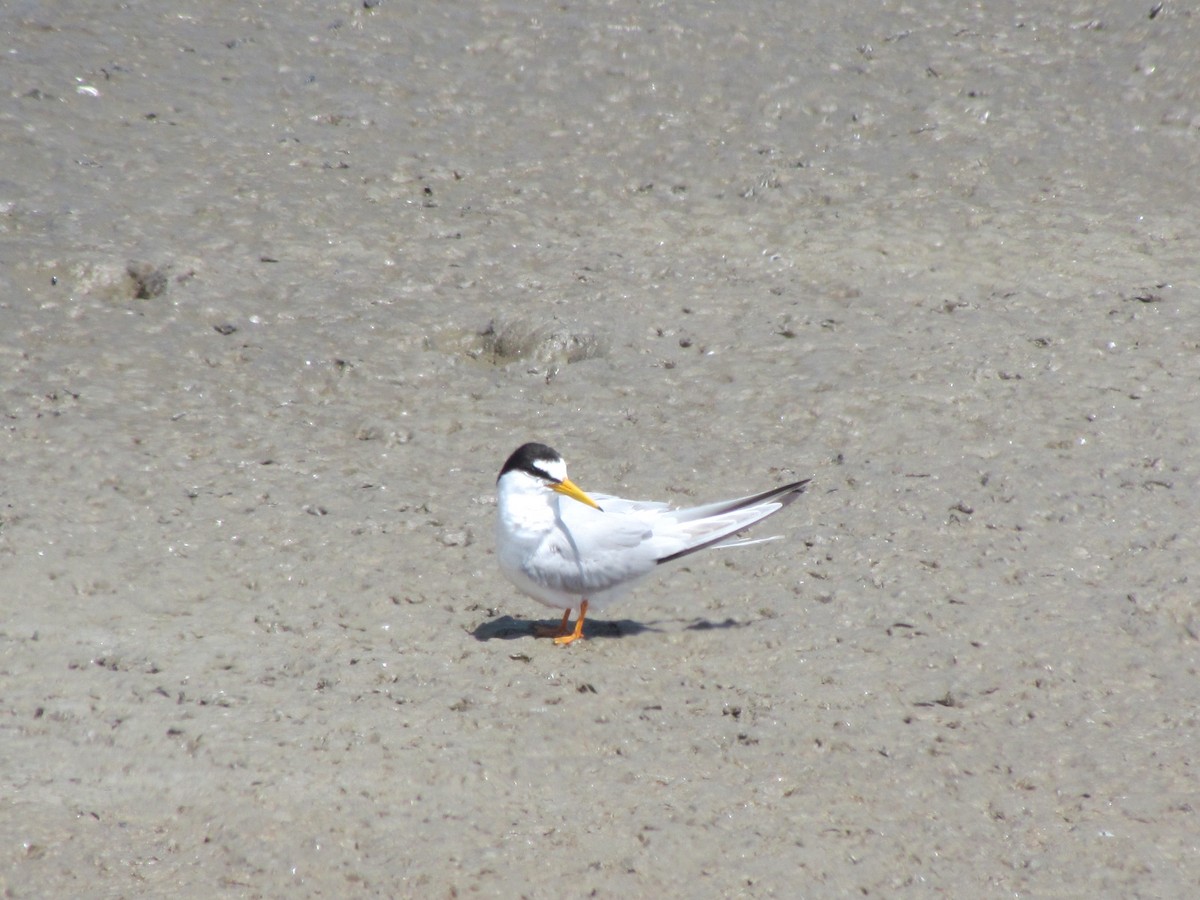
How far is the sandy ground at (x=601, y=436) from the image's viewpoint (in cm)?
447

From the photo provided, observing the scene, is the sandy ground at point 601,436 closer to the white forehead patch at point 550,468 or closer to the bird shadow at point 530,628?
the bird shadow at point 530,628

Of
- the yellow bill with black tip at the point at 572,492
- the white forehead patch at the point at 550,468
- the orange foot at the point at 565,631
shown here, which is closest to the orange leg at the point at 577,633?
the orange foot at the point at 565,631

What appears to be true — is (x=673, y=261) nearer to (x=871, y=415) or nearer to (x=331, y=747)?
(x=871, y=415)

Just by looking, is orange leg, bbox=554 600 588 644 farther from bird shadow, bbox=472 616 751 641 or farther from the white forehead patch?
the white forehead patch

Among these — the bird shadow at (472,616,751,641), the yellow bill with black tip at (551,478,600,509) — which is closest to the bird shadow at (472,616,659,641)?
the bird shadow at (472,616,751,641)

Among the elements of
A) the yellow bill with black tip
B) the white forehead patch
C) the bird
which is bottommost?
the bird

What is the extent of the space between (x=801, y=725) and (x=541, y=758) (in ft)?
3.13

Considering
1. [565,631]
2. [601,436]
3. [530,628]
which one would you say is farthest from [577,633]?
[601,436]

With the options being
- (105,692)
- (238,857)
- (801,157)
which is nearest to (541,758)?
(238,857)

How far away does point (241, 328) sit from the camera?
7.49 meters

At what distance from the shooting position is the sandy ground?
4469mm

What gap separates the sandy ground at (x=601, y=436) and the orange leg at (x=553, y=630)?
65 mm

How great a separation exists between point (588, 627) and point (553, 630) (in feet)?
0.55

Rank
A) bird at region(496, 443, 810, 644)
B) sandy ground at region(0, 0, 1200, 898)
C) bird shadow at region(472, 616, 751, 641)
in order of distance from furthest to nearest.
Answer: bird shadow at region(472, 616, 751, 641), bird at region(496, 443, 810, 644), sandy ground at region(0, 0, 1200, 898)
